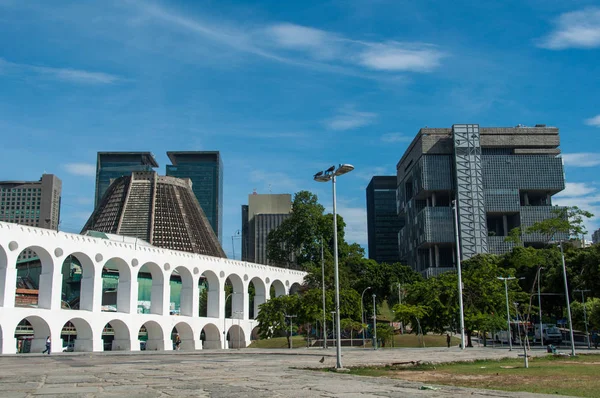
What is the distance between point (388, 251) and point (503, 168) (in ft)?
287

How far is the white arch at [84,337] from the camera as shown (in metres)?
47.6

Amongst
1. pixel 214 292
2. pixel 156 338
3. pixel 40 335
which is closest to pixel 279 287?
pixel 214 292

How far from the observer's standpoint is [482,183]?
109250mm

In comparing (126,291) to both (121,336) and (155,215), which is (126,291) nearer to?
(121,336)

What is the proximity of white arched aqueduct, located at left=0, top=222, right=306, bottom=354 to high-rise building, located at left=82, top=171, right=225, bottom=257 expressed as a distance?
36435mm

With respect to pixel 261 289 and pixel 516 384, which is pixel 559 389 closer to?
pixel 516 384

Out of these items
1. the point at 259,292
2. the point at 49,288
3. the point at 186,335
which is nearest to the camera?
the point at 49,288

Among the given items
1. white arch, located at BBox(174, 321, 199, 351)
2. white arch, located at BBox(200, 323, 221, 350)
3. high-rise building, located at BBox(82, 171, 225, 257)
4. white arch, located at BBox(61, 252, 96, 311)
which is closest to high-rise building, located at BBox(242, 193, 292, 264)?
high-rise building, located at BBox(82, 171, 225, 257)

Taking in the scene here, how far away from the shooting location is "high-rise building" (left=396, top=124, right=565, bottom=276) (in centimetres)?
Answer: 10819

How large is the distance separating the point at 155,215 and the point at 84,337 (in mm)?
63569

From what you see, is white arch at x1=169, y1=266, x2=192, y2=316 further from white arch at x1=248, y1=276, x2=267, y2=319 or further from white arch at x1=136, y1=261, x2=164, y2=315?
white arch at x1=248, y1=276, x2=267, y2=319

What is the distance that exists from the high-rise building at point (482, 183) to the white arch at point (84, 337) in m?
73.8

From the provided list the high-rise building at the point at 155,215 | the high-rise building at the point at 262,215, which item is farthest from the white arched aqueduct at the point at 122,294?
the high-rise building at the point at 262,215

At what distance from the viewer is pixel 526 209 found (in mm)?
109688
